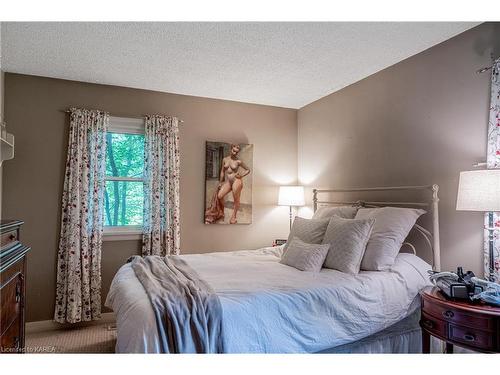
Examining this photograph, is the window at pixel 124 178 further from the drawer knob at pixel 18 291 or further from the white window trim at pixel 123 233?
the drawer knob at pixel 18 291

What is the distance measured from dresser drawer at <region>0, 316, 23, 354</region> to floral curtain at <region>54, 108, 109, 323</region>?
144 cm

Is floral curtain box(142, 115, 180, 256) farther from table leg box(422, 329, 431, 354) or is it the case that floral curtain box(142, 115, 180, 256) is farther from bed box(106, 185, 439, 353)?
table leg box(422, 329, 431, 354)

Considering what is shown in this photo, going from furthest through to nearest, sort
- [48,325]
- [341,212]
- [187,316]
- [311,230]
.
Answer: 1. [48,325]
2. [341,212]
3. [311,230]
4. [187,316]

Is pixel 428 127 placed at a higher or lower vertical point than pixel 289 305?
higher

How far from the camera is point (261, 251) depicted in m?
3.28

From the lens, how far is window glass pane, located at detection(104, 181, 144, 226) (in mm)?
3693

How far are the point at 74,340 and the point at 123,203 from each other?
4.70ft

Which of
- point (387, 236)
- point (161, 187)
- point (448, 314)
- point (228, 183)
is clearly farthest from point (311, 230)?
point (161, 187)

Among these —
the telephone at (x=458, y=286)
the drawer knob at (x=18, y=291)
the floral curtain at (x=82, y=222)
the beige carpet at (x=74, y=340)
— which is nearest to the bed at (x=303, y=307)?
the telephone at (x=458, y=286)

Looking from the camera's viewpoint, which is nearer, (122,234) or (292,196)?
(122,234)

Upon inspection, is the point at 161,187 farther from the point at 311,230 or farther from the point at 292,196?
the point at 311,230

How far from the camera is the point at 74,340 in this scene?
3.07 metres

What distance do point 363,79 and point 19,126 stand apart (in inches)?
139

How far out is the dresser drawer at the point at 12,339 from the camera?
160 centimetres
